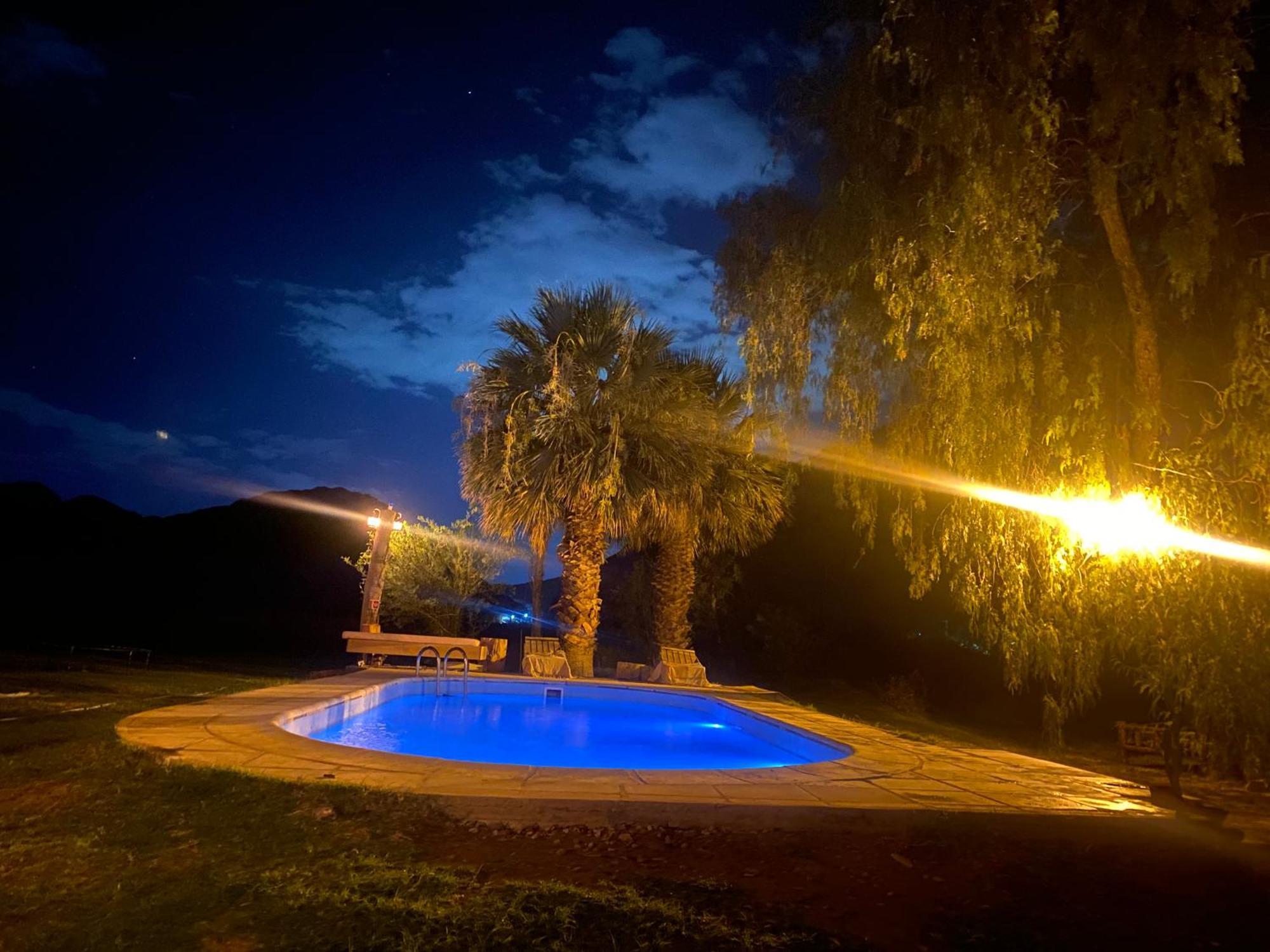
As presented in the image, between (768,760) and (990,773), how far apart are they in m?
2.70

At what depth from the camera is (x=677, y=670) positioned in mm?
14352

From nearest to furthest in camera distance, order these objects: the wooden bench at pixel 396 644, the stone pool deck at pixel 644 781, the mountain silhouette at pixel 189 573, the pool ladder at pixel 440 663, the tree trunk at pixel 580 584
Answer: the stone pool deck at pixel 644 781 < the pool ladder at pixel 440 663 < the wooden bench at pixel 396 644 < the tree trunk at pixel 580 584 < the mountain silhouette at pixel 189 573

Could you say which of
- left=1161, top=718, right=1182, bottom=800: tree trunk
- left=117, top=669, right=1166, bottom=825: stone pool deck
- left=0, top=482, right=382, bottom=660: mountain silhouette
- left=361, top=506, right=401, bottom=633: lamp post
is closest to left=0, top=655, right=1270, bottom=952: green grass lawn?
left=117, top=669, right=1166, bottom=825: stone pool deck

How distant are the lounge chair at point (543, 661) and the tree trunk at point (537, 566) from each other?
1670 millimetres

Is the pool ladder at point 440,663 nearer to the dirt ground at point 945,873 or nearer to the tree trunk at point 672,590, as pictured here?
the tree trunk at point 672,590

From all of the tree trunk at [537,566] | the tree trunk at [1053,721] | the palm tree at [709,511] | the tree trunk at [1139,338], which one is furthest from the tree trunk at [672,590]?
the tree trunk at [1139,338]

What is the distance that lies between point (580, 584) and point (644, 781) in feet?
31.4

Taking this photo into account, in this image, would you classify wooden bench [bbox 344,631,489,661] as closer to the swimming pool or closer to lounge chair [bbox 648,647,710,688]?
the swimming pool

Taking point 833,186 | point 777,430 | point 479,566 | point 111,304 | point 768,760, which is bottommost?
point 768,760

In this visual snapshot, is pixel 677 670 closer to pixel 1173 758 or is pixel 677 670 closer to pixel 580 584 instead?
pixel 580 584

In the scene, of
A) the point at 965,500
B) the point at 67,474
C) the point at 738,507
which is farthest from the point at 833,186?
the point at 67,474

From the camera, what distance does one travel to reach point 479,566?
1571cm

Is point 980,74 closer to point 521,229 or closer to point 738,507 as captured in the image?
point 738,507

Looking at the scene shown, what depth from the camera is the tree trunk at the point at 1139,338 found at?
5637 millimetres
